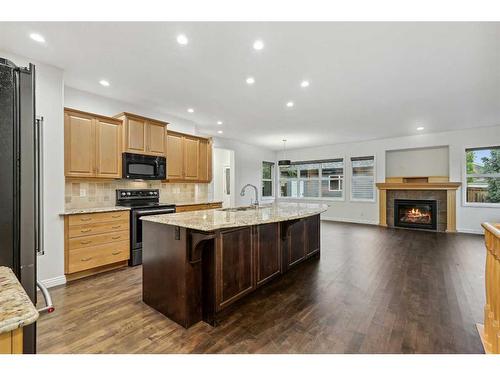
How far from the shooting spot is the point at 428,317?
2.10m

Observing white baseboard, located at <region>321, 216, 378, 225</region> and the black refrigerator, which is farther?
white baseboard, located at <region>321, 216, 378, 225</region>

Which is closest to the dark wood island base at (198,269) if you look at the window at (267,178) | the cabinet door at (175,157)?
the cabinet door at (175,157)

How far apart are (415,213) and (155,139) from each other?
22.9 feet

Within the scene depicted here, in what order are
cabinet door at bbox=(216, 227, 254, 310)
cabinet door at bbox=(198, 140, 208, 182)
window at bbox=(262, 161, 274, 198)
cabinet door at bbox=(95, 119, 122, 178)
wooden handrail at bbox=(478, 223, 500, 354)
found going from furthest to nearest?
window at bbox=(262, 161, 274, 198) → cabinet door at bbox=(198, 140, 208, 182) → cabinet door at bbox=(95, 119, 122, 178) → cabinet door at bbox=(216, 227, 254, 310) → wooden handrail at bbox=(478, 223, 500, 354)

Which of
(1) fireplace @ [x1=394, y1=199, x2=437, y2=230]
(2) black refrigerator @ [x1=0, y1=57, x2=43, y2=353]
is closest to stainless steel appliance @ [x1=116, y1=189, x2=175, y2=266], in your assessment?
(2) black refrigerator @ [x1=0, y1=57, x2=43, y2=353]

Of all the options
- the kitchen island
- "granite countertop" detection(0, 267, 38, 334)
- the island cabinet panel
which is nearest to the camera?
"granite countertop" detection(0, 267, 38, 334)

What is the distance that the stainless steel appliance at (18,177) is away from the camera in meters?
0.96

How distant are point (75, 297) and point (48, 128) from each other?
1.99 meters

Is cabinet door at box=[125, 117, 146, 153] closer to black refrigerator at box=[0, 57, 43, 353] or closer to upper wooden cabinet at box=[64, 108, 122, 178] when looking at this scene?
upper wooden cabinet at box=[64, 108, 122, 178]

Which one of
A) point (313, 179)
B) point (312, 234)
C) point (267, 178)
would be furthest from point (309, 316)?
point (267, 178)

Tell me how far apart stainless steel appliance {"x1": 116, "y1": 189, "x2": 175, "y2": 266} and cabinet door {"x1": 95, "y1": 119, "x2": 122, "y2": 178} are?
0.44 meters

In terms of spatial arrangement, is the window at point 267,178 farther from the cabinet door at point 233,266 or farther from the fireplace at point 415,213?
the cabinet door at point 233,266

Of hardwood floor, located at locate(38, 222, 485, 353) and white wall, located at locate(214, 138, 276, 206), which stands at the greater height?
white wall, located at locate(214, 138, 276, 206)

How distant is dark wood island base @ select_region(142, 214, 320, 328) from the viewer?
1.96 m
